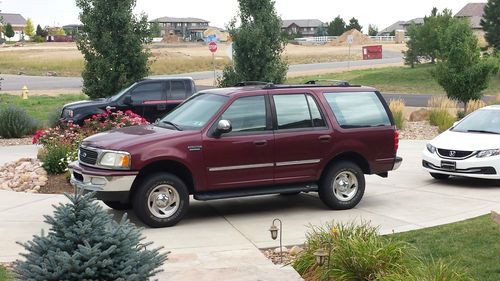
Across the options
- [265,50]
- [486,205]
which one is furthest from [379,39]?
[486,205]

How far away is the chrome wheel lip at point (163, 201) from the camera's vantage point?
9.05 metres

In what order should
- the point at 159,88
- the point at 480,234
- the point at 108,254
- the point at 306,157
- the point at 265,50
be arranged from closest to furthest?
the point at 108,254, the point at 480,234, the point at 306,157, the point at 159,88, the point at 265,50

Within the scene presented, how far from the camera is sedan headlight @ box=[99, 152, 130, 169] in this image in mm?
8843

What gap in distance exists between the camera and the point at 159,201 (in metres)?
9.09

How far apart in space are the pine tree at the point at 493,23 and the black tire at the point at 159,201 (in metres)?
39.9

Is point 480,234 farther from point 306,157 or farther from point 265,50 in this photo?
point 265,50

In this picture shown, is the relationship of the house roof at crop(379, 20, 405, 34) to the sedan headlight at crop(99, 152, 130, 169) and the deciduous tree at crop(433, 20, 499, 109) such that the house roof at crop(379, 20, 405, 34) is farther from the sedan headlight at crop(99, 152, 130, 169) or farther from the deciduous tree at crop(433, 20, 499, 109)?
the sedan headlight at crop(99, 152, 130, 169)

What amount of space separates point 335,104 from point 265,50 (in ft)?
33.9

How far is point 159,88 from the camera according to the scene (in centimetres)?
1881

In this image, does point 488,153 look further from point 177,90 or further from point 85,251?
point 177,90

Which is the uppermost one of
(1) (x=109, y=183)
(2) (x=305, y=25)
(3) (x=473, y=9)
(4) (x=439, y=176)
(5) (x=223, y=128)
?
(3) (x=473, y=9)

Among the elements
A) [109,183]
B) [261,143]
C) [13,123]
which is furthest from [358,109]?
[13,123]

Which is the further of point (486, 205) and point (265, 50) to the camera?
point (265, 50)

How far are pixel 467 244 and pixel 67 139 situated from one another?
26.1 feet
